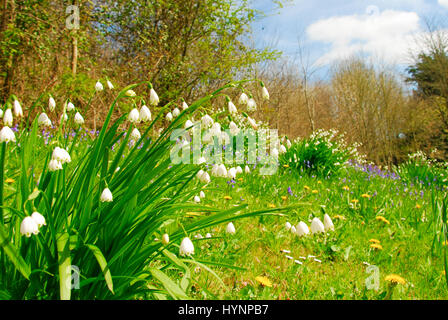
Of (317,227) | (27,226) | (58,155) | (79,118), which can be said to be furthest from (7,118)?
(317,227)

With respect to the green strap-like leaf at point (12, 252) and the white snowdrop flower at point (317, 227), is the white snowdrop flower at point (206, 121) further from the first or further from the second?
the green strap-like leaf at point (12, 252)

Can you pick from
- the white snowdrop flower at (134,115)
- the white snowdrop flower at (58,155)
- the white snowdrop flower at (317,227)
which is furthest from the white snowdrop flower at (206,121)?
the white snowdrop flower at (317,227)

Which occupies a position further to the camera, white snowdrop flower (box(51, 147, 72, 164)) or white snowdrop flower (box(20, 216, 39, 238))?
white snowdrop flower (box(51, 147, 72, 164))

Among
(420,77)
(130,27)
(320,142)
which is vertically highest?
(420,77)

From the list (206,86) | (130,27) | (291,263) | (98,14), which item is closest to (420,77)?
(206,86)

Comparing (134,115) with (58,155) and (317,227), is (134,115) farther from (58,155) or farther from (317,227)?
(317,227)

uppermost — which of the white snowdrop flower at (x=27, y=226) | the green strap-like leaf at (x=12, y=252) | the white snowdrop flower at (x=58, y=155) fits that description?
the white snowdrop flower at (x=58, y=155)

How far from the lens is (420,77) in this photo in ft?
60.0

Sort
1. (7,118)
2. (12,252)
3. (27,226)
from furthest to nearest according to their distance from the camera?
(7,118)
(12,252)
(27,226)

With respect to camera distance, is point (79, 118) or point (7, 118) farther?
point (79, 118)

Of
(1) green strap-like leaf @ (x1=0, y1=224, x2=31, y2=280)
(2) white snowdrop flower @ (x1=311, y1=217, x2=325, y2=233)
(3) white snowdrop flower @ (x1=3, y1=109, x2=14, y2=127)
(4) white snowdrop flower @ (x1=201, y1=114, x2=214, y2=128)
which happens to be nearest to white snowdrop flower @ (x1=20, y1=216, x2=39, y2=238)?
(1) green strap-like leaf @ (x1=0, y1=224, x2=31, y2=280)

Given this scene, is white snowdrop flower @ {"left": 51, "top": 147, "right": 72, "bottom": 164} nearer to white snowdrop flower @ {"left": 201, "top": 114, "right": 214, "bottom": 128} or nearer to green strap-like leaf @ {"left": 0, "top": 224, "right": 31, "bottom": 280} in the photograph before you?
green strap-like leaf @ {"left": 0, "top": 224, "right": 31, "bottom": 280}
